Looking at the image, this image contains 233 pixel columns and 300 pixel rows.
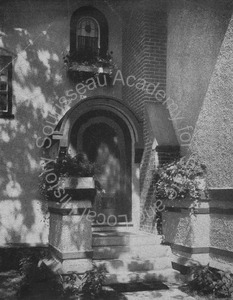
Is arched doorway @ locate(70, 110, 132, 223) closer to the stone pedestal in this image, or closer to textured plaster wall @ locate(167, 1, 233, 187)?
textured plaster wall @ locate(167, 1, 233, 187)

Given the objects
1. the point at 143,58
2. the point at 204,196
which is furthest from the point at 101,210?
the point at 143,58

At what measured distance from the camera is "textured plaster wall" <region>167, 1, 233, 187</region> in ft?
22.3

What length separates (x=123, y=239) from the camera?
25.9 feet

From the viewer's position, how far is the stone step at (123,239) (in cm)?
777

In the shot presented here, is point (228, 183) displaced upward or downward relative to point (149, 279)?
upward

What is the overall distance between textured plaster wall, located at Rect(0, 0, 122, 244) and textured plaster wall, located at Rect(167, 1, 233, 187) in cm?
281

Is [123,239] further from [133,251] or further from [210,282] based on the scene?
[210,282]

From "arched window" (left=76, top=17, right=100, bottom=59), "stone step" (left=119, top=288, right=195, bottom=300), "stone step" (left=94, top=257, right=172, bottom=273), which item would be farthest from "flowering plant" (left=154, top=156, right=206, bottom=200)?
"arched window" (left=76, top=17, right=100, bottom=59)

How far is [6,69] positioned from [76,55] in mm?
1726

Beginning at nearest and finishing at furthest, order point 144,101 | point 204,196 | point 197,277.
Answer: point 197,277 → point 204,196 → point 144,101

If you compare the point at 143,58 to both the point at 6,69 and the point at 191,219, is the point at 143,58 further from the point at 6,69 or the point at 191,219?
the point at 191,219

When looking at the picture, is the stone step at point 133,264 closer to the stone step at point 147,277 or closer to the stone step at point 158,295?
the stone step at point 147,277

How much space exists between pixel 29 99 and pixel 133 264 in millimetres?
4777

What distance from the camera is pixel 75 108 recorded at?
337 inches
